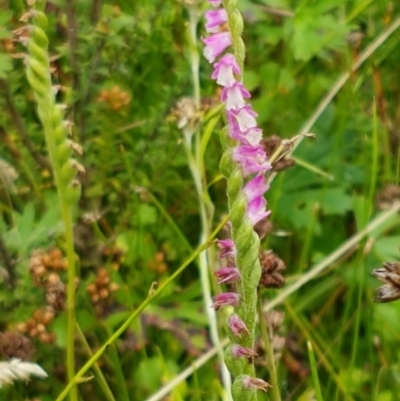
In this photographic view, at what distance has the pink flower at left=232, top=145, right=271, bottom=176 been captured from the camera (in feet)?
1.69

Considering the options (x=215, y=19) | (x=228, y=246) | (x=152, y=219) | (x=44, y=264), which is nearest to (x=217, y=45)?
(x=215, y=19)

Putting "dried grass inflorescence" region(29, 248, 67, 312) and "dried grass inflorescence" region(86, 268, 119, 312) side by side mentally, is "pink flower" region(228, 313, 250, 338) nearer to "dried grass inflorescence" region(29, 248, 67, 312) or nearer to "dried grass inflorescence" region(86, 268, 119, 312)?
"dried grass inflorescence" region(29, 248, 67, 312)

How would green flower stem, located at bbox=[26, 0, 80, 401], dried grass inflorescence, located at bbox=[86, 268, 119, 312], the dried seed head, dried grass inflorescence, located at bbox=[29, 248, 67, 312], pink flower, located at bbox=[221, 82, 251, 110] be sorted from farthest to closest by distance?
dried grass inflorescence, located at bbox=[86, 268, 119, 312] → dried grass inflorescence, located at bbox=[29, 248, 67, 312] → the dried seed head → green flower stem, located at bbox=[26, 0, 80, 401] → pink flower, located at bbox=[221, 82, 251, 110]

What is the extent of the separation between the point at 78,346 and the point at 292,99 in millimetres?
661

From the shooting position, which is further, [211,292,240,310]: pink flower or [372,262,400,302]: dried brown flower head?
[372,262,400,302]: dried brown flower head

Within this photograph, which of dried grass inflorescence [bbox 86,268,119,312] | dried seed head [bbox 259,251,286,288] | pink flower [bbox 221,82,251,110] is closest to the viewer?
pink flower [bbox 221,82,251,110]

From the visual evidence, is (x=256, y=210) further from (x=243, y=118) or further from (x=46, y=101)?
(x=46, y=101)

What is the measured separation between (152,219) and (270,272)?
442 mm

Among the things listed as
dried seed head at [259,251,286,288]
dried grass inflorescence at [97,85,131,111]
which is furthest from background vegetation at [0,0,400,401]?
dried seed head at [259,251,286,288]

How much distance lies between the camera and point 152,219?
1.15 metres

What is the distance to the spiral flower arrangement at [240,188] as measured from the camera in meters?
0.51

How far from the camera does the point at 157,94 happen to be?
125 cm

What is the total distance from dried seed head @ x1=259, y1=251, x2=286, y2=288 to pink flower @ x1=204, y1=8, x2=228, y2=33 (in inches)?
10.2

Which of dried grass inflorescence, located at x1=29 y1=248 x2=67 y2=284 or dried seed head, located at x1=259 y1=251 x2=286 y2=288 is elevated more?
dried seed head, located at x1=259 y1=251 x2=286 y2=288
